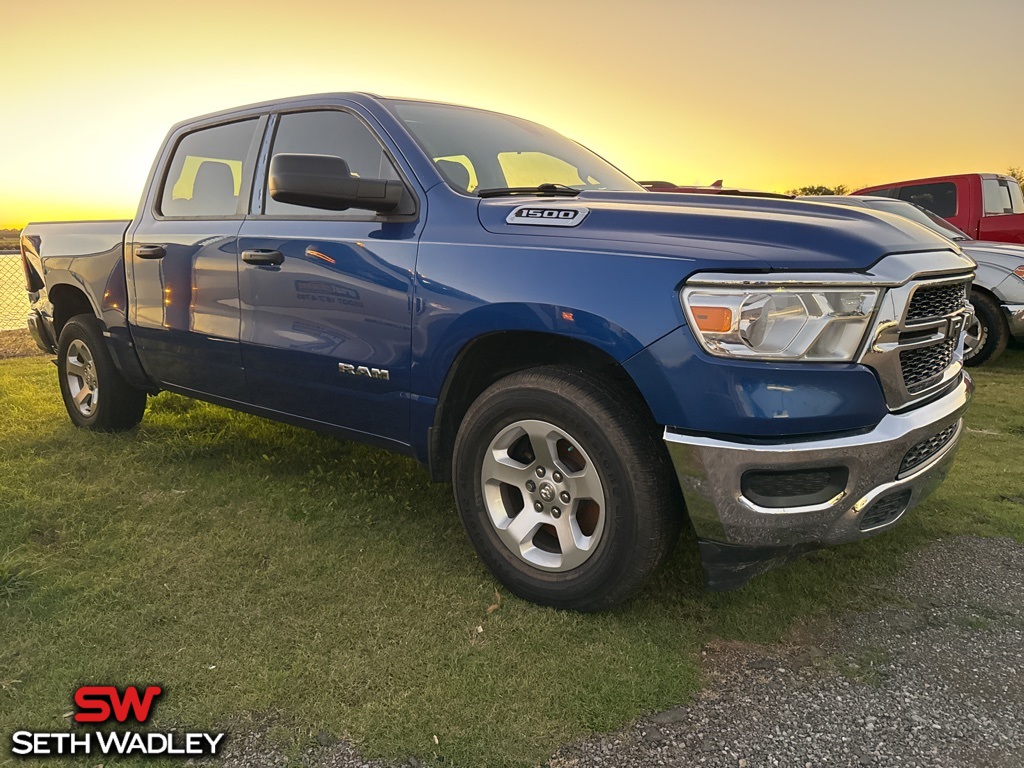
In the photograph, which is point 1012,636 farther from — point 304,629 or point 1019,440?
point 1019,440

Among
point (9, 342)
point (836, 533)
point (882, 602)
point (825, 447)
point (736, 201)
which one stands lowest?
point (9, 342)

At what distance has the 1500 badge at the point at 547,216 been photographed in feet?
8.53

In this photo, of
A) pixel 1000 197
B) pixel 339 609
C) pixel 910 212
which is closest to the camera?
pixel 339 609

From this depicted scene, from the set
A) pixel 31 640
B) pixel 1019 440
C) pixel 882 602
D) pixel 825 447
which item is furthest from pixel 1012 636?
pixel 31 640

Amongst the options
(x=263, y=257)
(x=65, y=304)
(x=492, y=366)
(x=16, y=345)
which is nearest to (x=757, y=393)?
(x=492, y=366)

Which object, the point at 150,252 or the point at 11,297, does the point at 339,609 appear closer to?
the point at 150,252

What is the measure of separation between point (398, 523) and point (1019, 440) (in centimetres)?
413

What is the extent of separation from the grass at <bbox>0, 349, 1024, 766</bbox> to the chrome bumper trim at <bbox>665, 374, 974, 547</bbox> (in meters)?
0.50

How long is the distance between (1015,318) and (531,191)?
6.77 m

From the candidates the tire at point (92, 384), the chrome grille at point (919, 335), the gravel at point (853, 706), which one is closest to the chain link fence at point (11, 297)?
the tire at point (92, 384)

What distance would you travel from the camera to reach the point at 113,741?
2.12m

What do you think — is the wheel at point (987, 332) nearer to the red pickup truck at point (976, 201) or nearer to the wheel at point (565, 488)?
the red pickup truck at point (976, 201)

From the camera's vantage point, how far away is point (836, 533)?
2367mm

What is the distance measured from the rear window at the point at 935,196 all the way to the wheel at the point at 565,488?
29.8 ft
